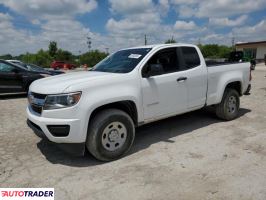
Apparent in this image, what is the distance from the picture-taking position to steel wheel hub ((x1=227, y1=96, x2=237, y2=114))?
6.40 m

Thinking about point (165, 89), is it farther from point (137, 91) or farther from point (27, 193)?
point (27, 193)

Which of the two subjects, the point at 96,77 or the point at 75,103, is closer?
the point at 75,103

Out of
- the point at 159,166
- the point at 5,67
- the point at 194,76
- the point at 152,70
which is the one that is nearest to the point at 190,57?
the point at 194,76

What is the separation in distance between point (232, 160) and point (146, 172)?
138 cm

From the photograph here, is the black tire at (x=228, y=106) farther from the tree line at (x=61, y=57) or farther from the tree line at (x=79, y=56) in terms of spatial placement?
the tree line at (x=79, y=56)

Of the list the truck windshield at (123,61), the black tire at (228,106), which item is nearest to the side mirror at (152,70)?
the truck windshield at (123,61)

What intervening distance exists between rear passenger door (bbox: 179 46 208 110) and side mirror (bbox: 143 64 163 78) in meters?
0.79

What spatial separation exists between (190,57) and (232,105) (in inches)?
71.5

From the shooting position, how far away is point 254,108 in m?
7.78

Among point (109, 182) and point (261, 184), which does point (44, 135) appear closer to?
point (109, 182)

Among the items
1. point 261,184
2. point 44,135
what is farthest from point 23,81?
point 261,184

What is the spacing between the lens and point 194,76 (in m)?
5.39

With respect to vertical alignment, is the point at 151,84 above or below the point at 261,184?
above

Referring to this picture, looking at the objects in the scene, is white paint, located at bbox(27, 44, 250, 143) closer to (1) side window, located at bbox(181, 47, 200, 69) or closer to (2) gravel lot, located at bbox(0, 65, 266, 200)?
(1) side window, located at bbox(181, 47, 200, 69)
